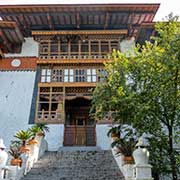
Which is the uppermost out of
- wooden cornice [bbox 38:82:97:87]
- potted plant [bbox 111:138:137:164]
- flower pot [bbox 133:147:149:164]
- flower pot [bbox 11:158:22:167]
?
wooden cornice [bbox 38:82:97:87]

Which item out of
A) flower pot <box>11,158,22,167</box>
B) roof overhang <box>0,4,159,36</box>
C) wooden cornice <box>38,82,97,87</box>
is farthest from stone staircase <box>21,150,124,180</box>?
roof overhang <box>0,4,159,36</box>

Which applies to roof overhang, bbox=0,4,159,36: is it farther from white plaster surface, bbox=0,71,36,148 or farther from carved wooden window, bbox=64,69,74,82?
white plaster surface, bbox=0,71,36,148

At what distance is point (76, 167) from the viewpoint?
33.8 feet

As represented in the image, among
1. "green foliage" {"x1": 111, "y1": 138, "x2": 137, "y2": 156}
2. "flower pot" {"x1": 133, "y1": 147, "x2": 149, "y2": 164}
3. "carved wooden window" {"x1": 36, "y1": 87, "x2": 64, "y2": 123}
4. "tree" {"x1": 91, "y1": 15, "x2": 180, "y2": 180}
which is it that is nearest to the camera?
"flower pot" {"x1": 133, "y1": 147, "x2": 149, "y2": 164}

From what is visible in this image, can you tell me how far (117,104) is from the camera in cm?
848

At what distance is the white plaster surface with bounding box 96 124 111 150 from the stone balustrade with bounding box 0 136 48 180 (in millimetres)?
3201

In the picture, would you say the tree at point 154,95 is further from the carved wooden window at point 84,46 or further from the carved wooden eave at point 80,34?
the carved wooden window at point 84,46

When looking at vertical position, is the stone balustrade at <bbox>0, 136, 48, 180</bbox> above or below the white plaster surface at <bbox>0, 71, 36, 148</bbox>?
below

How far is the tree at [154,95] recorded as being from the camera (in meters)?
8.24

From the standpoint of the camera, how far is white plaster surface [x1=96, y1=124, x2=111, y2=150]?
15.1 m

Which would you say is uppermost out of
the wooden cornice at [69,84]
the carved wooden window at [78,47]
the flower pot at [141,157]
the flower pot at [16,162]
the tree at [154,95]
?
the carved wooden window at [78,47]

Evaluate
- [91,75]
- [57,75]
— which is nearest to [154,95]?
[91,75]

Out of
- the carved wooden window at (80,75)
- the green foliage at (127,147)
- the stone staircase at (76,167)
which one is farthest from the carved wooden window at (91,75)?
the green foliage at (127,147)

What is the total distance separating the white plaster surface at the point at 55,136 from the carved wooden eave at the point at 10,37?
239 inches
